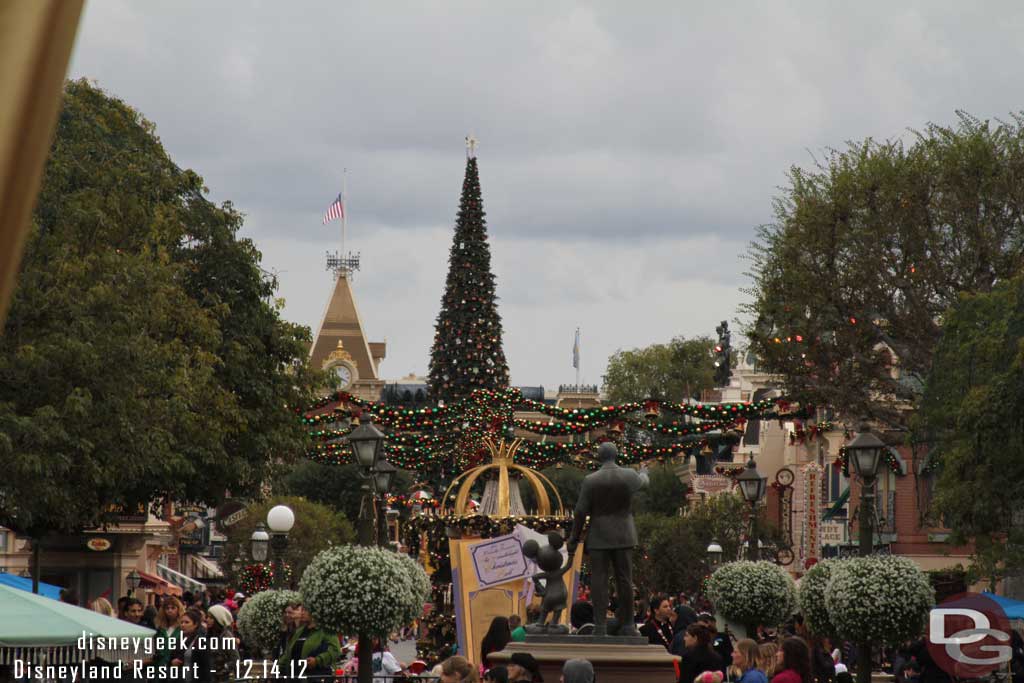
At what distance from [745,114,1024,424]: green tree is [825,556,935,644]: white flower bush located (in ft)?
45.5

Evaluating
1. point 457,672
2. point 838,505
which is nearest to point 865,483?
point 457,672

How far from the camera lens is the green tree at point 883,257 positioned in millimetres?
32250

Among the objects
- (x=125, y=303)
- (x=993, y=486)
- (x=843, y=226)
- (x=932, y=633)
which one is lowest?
(x=932, y=633)

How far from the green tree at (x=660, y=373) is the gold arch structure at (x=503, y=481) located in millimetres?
81566

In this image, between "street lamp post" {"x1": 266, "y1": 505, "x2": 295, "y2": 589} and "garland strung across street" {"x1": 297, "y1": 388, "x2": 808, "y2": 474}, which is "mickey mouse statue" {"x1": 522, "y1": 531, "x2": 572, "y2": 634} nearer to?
"street lamp post" {"x1": 266, "y1": 505, "x2": 295, "y2": 589}

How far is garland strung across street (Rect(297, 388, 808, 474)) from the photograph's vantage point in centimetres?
3048

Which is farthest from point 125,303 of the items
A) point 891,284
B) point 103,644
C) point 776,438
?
point 776,438

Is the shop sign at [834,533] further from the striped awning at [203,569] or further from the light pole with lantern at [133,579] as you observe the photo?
the striped awning at [203,569]

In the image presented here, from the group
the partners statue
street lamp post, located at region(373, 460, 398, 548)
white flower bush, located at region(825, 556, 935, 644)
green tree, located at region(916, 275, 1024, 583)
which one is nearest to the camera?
the partners statue

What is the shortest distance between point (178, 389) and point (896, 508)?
28.8 meters

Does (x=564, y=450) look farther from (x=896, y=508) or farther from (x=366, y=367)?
(x=366, y=367)

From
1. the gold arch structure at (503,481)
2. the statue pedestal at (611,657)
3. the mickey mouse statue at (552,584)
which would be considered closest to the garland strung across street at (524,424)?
the gold arch structure at (503,481)

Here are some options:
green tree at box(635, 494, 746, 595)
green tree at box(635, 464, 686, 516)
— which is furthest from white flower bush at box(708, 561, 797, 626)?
green tree at box(635, 464, 686, 516)

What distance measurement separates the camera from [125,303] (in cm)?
2619
